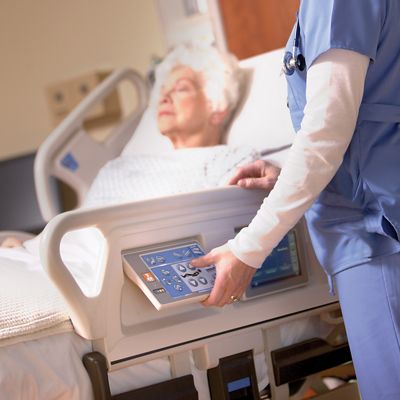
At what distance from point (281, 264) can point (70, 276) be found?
605 millimetres

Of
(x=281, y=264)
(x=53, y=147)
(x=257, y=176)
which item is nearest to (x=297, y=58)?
(x=257, y=176)

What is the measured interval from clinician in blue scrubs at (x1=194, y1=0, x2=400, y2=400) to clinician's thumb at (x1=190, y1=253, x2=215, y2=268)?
0.01 m

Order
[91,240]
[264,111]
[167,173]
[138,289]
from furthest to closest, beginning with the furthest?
[264,111] < [167,173] < [91,240] < [138,289]

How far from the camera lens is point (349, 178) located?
150 centimetres

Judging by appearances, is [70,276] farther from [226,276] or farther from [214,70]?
[214,70]

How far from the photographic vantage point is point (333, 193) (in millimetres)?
1545

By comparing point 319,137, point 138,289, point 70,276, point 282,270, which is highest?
point 319,137

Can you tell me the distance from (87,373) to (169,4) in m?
2.27

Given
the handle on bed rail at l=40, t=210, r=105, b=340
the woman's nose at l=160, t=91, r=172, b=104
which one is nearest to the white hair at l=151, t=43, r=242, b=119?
the woman's nose at l=160, t=91, r=172, b=104

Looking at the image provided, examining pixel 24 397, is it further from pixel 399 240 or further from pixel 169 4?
pixel 169 4

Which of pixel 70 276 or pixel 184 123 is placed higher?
pixel 184 123

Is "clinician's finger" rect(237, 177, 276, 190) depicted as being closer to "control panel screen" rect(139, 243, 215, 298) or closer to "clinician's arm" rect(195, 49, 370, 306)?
"control panel screen" rect(139, 243, 215, 298)

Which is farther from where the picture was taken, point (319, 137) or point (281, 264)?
point (281, 264)

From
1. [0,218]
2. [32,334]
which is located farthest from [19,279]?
[0,218]
